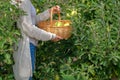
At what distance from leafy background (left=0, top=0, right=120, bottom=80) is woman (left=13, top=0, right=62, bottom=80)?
8 centimetres

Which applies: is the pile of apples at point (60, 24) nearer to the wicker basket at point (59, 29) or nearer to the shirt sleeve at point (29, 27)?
the wicker basket at point (59, 29)

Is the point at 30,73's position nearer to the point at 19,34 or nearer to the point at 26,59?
the point at 26,59

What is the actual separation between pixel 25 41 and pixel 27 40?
0.07 feet

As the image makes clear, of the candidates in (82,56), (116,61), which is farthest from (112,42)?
(82,56)

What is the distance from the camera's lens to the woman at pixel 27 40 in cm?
335

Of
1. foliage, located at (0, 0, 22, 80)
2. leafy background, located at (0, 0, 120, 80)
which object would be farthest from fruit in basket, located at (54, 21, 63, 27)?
foliage, located at (0, 0, 22, 80)

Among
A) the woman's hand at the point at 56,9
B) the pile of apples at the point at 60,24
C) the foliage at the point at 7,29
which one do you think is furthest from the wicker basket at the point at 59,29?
the foliage at the point at 7,29

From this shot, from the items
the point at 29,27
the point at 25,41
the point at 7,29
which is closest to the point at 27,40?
the point at 25,41

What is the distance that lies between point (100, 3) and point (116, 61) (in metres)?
0.61

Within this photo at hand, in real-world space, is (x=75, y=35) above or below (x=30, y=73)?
above

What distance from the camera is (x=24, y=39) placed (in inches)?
135

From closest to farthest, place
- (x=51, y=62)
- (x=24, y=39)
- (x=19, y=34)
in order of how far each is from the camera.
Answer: (x=19, y=34)
(x=24, y=39)
(x=51, y=62)

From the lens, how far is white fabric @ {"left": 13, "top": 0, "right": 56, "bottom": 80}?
3.35 meters

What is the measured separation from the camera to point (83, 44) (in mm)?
3369
